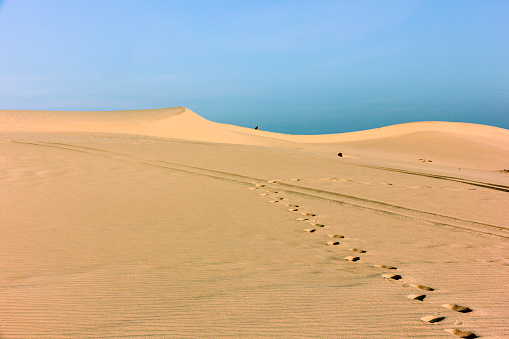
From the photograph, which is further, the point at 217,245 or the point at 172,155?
the point at 172,155

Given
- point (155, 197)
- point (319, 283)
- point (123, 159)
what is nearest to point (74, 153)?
point (123, 159)

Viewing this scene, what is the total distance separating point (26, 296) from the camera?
12.9ft

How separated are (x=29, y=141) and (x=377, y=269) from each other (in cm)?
1704

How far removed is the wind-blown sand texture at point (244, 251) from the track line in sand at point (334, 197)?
0.17ft

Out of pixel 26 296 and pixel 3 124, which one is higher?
pixel 3 124

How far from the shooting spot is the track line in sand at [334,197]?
7738 millimetres

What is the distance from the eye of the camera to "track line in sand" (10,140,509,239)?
7.74 meters

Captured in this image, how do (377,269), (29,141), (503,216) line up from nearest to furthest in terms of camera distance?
(377,269) < (503,216) < (29,141)

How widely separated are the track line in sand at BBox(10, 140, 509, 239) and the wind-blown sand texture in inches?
2.0

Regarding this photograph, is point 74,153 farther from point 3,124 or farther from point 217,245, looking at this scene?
point 3,124

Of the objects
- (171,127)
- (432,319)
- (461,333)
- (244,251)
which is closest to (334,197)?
(244,251)

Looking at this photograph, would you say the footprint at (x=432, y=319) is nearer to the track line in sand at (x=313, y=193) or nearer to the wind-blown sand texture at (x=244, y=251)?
the wind-blown sand texture at (x=244, y=251)

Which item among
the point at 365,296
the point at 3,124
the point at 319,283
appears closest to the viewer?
the point at 365,296

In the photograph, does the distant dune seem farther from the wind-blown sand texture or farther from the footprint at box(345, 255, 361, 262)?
the footprint at box(345, 255, 361, 262)
